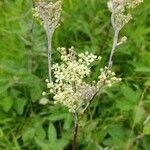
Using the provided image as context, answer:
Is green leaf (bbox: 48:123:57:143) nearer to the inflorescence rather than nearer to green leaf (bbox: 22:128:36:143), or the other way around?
green leaf (bbox: 22:128:36:143)

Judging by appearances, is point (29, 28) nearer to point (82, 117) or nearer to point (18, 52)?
point (18, 52)

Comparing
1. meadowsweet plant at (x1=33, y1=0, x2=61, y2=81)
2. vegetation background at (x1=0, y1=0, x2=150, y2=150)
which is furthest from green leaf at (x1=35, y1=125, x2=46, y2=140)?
meadowsweet plant at (x1=33, y1=0, x2=61, y2=81)

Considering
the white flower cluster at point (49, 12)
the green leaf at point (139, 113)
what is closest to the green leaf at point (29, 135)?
the green leaf at point (139, 113)

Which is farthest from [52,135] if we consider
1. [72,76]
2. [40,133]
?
[72,76]

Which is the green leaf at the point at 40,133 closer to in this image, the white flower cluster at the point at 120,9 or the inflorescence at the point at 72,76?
the inflorescence at the point at 72,76

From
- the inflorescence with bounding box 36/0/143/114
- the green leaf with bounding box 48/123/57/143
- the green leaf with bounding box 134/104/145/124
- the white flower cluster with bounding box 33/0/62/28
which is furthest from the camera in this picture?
the green leaf with bounding box 48/123/57/143

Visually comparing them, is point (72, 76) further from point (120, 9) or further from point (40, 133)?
point (40, 133)
